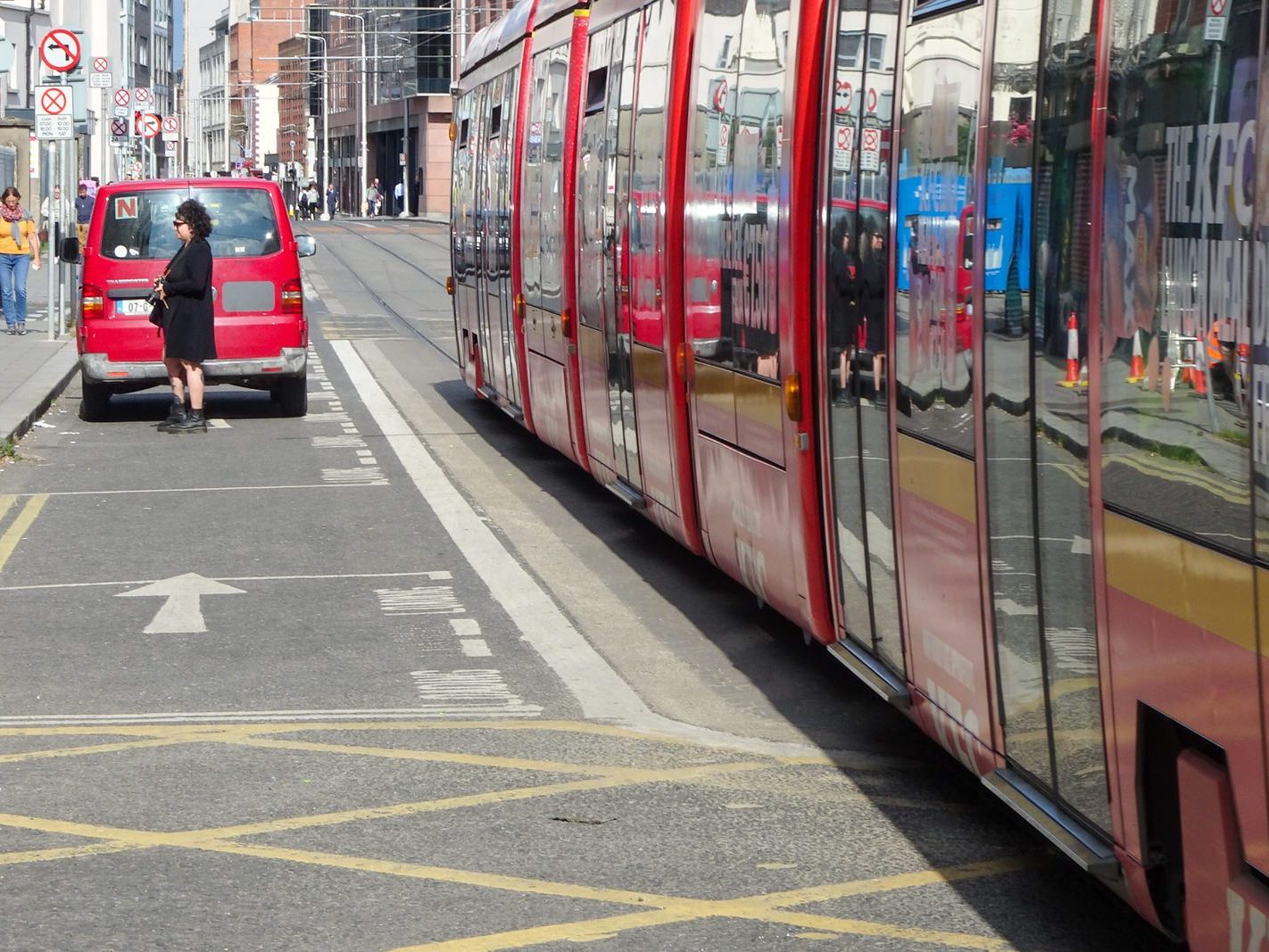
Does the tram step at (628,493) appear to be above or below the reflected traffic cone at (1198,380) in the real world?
below

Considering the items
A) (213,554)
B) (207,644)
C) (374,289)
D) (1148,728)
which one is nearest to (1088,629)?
(1148,728)

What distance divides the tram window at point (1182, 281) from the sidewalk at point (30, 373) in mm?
12143

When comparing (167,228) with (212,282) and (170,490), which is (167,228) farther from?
(170,490)

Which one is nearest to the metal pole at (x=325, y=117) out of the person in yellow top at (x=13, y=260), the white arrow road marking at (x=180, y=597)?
the person in yellow top at (x=13, y=260)

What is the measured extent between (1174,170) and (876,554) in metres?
2.40

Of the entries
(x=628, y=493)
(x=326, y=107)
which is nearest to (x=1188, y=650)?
(x=628, y=493)

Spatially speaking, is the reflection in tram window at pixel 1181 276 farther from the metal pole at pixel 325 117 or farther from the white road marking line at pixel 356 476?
the metal pole at pixel 325 117

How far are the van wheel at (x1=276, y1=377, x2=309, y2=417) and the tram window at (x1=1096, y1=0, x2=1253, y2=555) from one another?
44.8 ft

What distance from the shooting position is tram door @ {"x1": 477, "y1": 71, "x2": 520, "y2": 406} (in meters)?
14.1

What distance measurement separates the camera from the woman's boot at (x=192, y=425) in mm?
16391

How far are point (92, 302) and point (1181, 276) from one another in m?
14.0

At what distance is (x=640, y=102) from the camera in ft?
30.5

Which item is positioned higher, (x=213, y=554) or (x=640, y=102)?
(x=640, y=102)

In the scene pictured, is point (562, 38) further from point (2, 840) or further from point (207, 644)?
point (2, 840)
